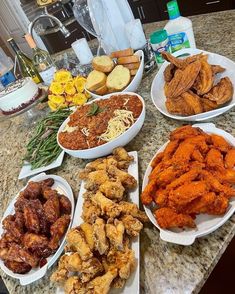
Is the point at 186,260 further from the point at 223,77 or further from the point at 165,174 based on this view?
the point at 223,77

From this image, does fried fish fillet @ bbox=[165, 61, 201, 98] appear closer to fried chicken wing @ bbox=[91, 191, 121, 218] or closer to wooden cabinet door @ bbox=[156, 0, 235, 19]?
fried chicken wing @ bbox=[91, 191, 121, 218]

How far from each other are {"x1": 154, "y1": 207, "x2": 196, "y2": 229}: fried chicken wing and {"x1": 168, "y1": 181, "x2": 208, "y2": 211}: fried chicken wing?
0.02 meters

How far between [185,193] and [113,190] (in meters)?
0.21

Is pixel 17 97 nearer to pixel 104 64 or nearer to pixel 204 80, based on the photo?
pixel 104 64

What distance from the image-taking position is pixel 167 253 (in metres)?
0.70

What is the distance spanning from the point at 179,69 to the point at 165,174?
1.65 ft

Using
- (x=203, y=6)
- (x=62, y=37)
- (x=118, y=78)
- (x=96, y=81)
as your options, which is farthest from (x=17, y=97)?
(x=62, y=37)

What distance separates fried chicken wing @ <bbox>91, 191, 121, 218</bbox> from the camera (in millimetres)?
743

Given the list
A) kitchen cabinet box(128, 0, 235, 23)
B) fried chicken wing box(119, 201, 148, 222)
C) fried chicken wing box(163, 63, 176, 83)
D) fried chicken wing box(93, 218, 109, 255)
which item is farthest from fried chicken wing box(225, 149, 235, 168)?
kitchen cabinet box(128, 0, 235, 23)

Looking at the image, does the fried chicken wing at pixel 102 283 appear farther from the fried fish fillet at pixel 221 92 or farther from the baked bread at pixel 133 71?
the baked bread at pixel 133 71

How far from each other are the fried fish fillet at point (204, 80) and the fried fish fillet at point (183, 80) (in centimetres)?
2

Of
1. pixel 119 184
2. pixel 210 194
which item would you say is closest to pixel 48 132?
pixel 119 184

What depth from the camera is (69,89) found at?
1.47 m

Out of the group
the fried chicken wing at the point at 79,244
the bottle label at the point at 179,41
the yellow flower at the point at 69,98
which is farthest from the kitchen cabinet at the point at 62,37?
the fried chicken wing at the point at 79,244
